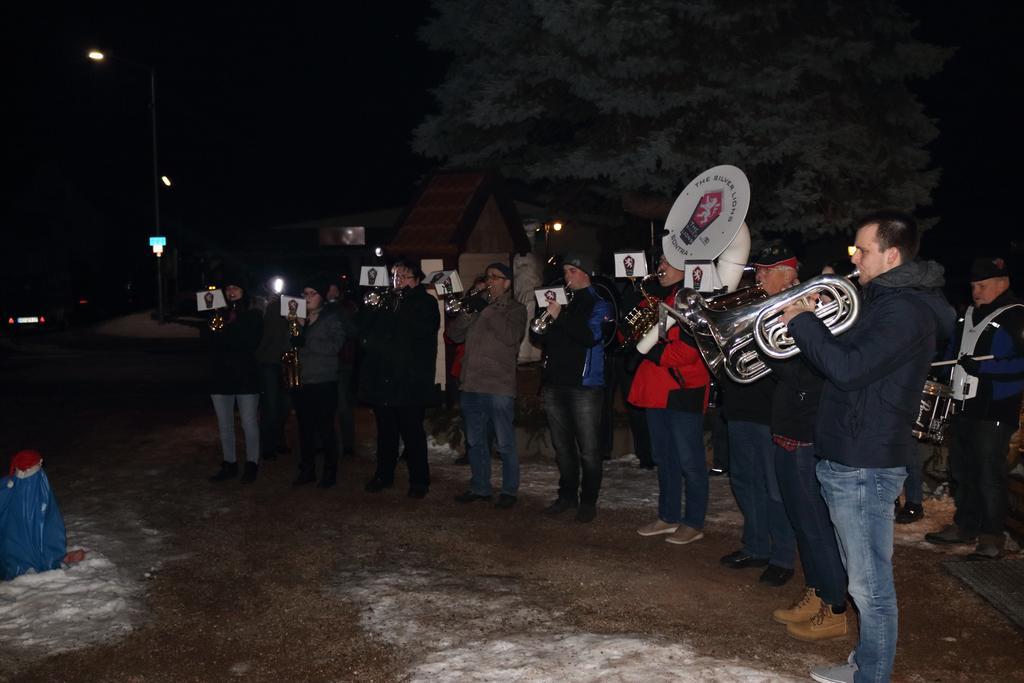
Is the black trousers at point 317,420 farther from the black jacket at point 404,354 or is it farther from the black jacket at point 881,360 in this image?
the black jacket at point 881,360

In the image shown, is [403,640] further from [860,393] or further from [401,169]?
[401,169]

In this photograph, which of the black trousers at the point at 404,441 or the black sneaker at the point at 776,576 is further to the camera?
the black trousers at the point at 404,441

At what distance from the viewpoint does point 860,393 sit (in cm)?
389

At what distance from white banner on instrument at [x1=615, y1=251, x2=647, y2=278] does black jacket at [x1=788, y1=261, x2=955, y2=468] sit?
123 inches

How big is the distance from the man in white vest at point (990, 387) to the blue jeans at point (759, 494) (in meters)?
1.47

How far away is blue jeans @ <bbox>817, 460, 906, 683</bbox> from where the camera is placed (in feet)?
12.9

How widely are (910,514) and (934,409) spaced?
1.18 metres

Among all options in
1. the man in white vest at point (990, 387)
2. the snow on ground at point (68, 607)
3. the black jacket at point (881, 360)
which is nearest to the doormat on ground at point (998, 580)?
the man in white vest at point (990, 387)

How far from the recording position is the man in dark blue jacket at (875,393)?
375 cm

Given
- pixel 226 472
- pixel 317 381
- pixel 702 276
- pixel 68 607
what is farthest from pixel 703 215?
pixel 226 472

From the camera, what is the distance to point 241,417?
857cm

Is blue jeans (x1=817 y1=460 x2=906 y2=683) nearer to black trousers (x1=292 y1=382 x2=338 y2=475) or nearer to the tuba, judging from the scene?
the tuba

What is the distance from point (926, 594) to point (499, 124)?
1071 cm

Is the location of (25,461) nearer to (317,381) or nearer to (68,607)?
(68,607)
